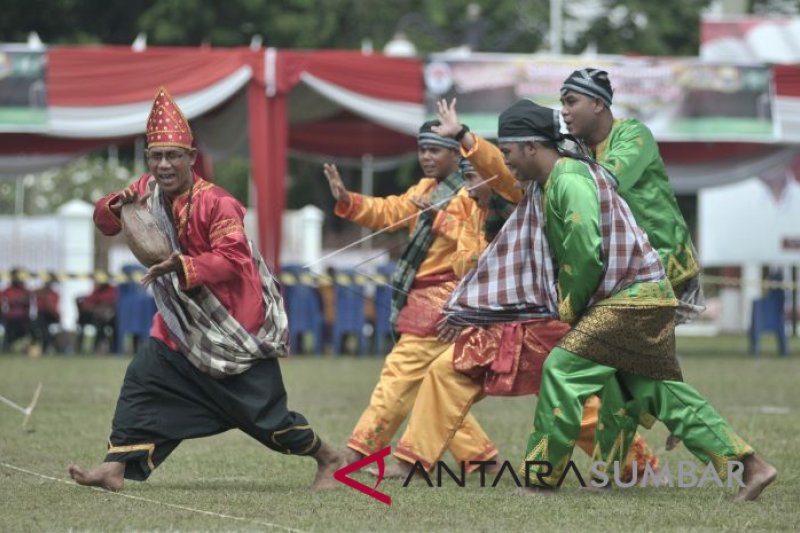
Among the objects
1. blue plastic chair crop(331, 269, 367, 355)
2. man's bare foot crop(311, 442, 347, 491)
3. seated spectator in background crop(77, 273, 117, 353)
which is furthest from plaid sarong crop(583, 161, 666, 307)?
seated spectator in background crop(77, 273, 117, 353)

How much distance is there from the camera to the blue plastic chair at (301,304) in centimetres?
2041

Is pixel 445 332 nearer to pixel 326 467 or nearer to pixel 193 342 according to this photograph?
pixel 326 467

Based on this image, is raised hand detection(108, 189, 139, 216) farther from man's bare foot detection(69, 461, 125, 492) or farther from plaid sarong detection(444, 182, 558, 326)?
plaid sarong detection(444, 182, 558, 326)

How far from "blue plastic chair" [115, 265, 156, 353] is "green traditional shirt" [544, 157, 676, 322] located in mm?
13297

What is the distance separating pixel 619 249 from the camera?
7180 millimetres

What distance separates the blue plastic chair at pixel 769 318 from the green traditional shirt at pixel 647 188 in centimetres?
1361

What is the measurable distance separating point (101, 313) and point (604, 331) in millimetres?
14501

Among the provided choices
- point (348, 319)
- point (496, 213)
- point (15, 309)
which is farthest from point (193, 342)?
point (15, 309)

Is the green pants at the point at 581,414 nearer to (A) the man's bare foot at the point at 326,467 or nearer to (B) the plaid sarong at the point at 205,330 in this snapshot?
(A) the man's bare foot at the point at 326,467

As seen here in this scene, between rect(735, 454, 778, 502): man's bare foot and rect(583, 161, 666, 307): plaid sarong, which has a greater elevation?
rect(583, 161, 666, 307): plaid sarong

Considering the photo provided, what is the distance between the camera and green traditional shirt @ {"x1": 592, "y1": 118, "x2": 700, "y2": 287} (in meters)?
7.75

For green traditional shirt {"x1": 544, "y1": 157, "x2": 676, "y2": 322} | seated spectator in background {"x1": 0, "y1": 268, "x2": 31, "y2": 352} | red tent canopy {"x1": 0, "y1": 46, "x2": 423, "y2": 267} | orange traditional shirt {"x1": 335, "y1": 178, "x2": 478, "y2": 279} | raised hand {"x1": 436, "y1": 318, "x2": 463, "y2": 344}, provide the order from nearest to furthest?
green traditional shirt {"x1": 544, "y1": 157, "x2": 676, "y2": 322} → raised hand {"x1": 436, "y1": 318, "x2": 463, "y2": 344} → orange traditional shirt {"x1": 335, "y1": 178, "x2": 478, "y2": 279} → red tent canopy {"x1": 0, "y1": 46, "x2": 423, "y2": 267} → seated spectator in background {"x1": 0, "y1": 268, "x2": 31, "y2": 352}

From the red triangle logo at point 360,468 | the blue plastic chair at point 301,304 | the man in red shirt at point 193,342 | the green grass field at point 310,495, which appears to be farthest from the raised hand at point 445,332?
the blue plastic chair at point 301,304

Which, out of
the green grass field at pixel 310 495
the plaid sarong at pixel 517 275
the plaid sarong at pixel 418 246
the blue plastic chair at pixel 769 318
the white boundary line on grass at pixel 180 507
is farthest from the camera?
the blue plastic chair at pixel 769 318
